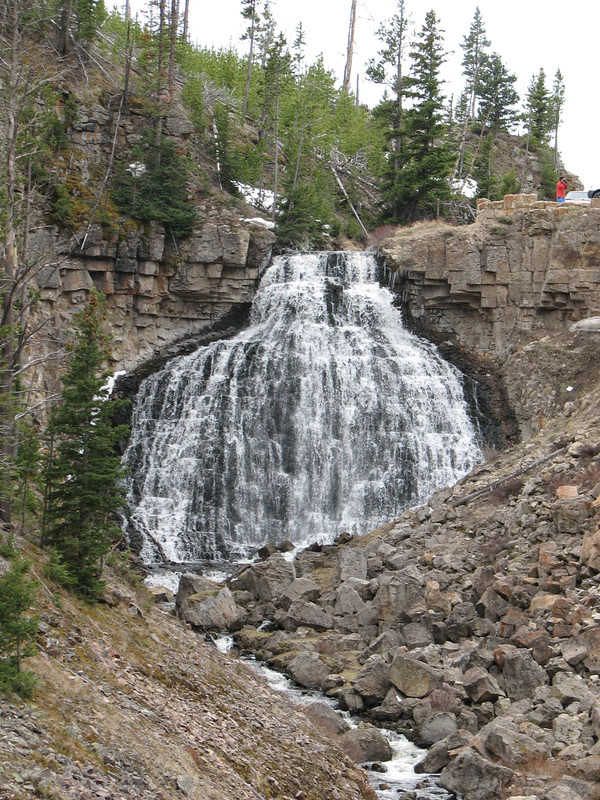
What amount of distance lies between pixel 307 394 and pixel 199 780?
24.0 m

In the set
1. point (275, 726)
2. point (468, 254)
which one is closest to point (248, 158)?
point (468, 254)

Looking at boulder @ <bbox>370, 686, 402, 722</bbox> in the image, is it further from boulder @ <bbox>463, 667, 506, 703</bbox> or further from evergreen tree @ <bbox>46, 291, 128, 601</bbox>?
evergreen tree @ <bbox>46, 291, 128, 601</bbox>

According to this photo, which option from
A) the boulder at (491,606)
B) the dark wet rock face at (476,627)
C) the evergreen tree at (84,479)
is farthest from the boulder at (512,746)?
the evergreen tree at (84,479)

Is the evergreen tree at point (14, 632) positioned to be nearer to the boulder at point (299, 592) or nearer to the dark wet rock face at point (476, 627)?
the dark wet rock face at point (476, 627)

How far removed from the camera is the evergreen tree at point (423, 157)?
43.3 meters

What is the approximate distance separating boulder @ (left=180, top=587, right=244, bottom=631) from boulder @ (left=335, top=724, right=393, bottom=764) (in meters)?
6.62

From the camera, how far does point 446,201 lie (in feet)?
148

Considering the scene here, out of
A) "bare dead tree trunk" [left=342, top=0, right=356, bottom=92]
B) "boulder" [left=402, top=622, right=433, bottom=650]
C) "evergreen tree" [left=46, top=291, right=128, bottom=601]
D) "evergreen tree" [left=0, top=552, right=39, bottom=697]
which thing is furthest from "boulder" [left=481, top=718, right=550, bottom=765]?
"bare dead tree trunk" [left=342, top=0, right=356, bottom=92]

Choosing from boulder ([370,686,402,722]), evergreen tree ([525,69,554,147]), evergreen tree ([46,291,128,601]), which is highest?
evergreen tree ([525,69,554,147])

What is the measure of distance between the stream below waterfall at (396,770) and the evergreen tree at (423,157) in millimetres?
30887

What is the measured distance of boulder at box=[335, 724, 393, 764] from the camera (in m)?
13.9

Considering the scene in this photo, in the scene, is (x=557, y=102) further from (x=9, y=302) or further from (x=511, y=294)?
(x=9, y=302)

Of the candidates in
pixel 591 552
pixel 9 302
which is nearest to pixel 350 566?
pixel 591 552

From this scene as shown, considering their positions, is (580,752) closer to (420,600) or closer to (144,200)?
(420,600)
